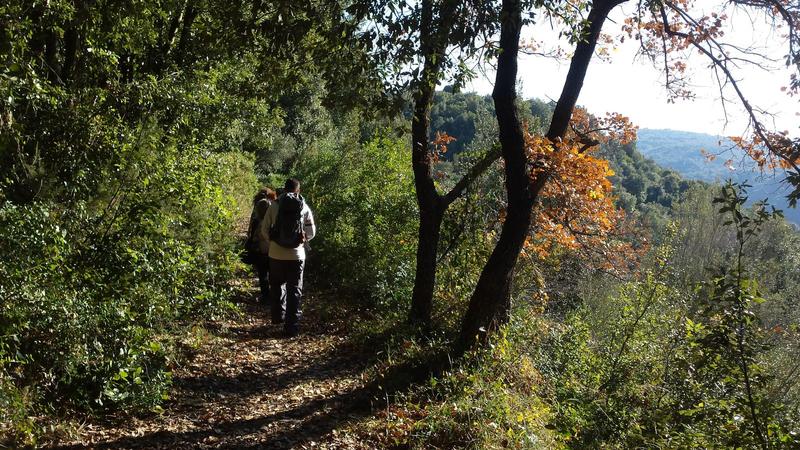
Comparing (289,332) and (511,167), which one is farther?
(289,332)

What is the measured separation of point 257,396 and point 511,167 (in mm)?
3556

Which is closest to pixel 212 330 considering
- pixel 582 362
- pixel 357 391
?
pixel 357 391

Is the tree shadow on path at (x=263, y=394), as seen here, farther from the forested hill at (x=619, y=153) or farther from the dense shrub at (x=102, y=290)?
the forested hill at (x=619, y=153)

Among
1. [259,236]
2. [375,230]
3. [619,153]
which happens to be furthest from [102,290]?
[619,153]

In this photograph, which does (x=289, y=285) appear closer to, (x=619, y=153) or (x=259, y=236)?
(x=259, y=236)

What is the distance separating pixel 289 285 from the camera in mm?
6910

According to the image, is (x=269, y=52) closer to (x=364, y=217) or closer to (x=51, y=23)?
(x=51, y=23)

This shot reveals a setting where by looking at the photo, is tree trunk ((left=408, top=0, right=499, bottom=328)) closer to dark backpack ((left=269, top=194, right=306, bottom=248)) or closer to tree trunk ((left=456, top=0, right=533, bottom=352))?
tree trunk ((left=456, top=0, right=533, bottom=352))

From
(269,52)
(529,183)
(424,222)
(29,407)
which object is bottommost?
(29,407)

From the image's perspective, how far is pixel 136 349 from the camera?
4.36m

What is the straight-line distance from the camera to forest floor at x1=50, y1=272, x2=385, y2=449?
13.9 ft

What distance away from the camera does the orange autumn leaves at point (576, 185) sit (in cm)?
548

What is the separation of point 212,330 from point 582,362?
16.5ft

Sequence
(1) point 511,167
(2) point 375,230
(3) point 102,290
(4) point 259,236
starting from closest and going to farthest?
(3) point 102,290
(1) point 511,167
(4) point 259,236
(2) point 375,230
